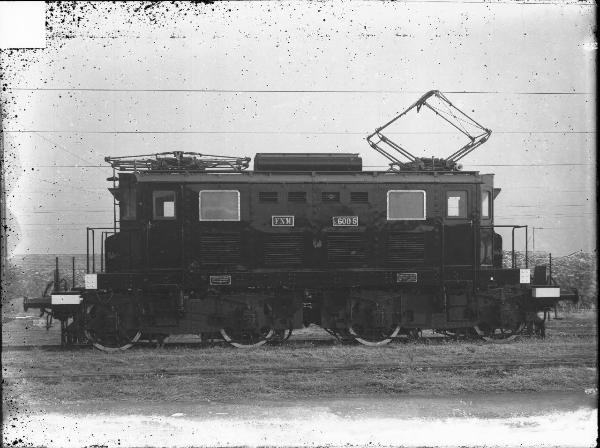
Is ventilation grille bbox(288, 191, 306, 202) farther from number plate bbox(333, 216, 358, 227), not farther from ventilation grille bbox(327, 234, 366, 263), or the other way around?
ventilation grille bbox(327, 234, 366, 263)

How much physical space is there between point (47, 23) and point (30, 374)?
5897 millimetres

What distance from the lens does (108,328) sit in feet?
43.4

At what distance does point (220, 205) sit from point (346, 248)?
2.98 metres

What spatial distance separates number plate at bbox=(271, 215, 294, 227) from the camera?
13.7 meters

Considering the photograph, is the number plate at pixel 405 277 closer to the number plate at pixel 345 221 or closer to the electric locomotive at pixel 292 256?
the electric locomotive at pixel 292 256

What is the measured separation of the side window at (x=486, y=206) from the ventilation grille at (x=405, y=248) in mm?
1769

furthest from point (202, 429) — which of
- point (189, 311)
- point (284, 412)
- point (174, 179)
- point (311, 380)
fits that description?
point (174, 179)

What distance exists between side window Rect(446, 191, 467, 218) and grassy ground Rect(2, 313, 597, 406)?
2.96 metres

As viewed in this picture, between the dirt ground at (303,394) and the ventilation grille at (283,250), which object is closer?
the dirt ground at (303,394)

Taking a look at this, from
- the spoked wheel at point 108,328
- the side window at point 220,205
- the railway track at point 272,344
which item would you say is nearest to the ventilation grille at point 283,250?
the side window at point 220,205

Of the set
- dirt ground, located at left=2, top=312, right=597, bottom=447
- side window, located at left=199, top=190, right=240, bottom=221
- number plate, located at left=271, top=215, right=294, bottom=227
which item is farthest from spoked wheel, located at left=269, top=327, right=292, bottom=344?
side window, located at left=199, top=190, right=240, bottom=221

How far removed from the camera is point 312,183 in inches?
540

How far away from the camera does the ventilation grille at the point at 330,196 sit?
13812mm

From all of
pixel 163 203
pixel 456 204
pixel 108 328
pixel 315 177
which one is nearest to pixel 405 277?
pixel 456 204
